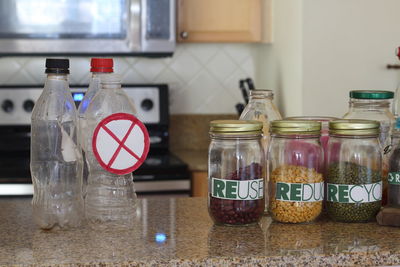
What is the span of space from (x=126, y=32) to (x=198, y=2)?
1.35 ft

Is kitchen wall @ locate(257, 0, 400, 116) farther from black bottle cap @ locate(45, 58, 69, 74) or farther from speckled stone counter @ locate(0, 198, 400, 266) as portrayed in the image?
black bottle cap @ locate(45, 58, 69, 74)

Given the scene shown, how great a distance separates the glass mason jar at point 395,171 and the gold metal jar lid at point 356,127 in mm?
44

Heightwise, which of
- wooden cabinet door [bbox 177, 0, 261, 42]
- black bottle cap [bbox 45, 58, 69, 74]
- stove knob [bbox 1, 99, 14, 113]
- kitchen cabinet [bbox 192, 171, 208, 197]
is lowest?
kitchen cabinet [bbox 192, 171, 208, 197]

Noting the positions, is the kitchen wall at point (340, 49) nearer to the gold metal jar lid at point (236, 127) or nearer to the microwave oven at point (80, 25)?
the microwave oven at point (80, 25)

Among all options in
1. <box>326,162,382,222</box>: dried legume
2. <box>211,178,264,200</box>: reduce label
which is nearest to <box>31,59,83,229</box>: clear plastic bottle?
<box>211,178,264,200</box>: reduce label

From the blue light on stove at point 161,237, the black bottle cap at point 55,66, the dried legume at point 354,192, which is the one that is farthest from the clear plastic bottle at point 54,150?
the dried legume at point 354,192

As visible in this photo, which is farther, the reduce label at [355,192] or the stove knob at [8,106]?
the stove knob at [8,106]

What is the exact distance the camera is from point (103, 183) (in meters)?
1.42

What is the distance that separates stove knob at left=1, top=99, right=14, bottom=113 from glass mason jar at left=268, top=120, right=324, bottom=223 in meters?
2.18

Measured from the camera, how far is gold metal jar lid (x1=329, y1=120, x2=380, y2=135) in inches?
52.7

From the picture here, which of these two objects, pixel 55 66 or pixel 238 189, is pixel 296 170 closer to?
pixel 238 189

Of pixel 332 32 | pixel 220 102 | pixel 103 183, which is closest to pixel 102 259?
pixel 103 183

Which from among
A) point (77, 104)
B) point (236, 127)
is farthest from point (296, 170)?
point (77, 104)

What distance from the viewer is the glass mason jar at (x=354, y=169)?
135cm
